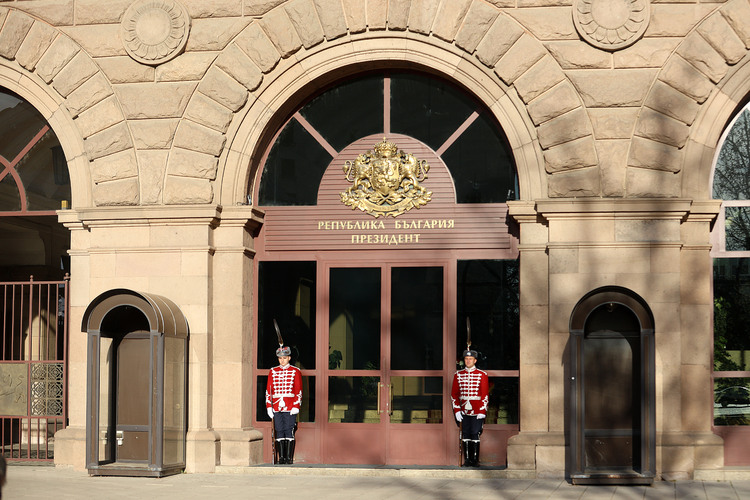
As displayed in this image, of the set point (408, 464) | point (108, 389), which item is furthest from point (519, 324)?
point (108, 389)

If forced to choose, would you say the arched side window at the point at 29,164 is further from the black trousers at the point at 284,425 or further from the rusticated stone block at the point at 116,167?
the black trousers at the point at 284,425

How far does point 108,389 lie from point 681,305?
7.49 metres

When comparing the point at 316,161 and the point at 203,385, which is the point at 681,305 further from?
the point at 203,385

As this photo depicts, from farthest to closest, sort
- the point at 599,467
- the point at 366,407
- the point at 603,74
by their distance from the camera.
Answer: the point at 366,407, the point at 603,74, the point at 599,467

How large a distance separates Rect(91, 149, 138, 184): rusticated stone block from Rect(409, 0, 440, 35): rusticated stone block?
4257 mm

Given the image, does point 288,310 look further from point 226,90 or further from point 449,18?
point 449,18

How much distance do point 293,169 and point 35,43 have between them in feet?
13.4

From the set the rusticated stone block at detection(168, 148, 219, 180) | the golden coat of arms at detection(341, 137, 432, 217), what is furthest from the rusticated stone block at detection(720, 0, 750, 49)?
the rusticated stone block at detection(168, 148, 219, 180)

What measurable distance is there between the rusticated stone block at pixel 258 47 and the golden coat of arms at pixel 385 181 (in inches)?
69.3

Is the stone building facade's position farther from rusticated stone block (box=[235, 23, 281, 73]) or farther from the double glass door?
the double glass door

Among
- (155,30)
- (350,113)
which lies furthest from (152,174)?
(350,113)

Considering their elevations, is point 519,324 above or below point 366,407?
above

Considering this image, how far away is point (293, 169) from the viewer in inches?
576

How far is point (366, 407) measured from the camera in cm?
1422
